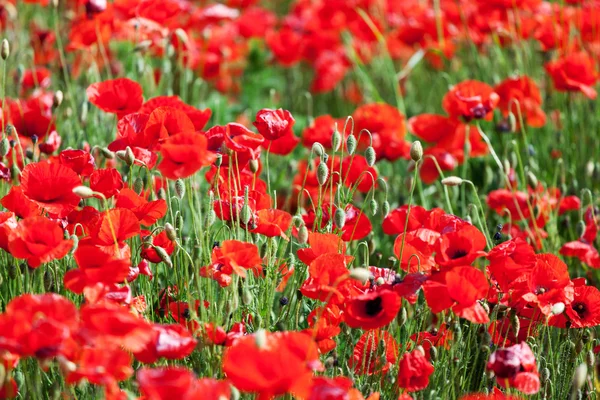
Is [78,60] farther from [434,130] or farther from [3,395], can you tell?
[3,395]

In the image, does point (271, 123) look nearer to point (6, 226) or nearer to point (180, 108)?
point (180, 108)

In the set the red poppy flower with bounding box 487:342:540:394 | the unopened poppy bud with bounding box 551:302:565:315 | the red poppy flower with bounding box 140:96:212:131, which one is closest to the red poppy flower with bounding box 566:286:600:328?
the unopened poppy bud with bounding box 551:302:565:315

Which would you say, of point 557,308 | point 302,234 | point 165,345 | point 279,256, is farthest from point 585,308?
point 165,345

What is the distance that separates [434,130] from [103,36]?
1321 mm

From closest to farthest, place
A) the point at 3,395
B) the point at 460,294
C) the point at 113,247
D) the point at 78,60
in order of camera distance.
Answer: the point at 3,395 < the point at 460,294 < the point at 113,247 < the point at 78,60

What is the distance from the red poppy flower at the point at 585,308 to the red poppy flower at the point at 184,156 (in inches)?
36.0

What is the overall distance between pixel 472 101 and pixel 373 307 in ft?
3.81

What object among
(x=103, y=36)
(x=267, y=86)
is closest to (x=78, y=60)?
(x=103, y=36)

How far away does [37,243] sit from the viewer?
5.75 feet

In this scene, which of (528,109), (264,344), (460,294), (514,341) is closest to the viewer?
(264,344)

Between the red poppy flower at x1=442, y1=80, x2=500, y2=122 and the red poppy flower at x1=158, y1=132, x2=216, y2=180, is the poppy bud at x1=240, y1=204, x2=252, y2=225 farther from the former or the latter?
the red poppy flower at x1=442, y1=80, x2=500, y2=122

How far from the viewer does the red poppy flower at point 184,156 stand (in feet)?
5.80

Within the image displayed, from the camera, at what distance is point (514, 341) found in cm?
206

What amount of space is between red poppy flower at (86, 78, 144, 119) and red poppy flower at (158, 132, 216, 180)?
532 millimetres
